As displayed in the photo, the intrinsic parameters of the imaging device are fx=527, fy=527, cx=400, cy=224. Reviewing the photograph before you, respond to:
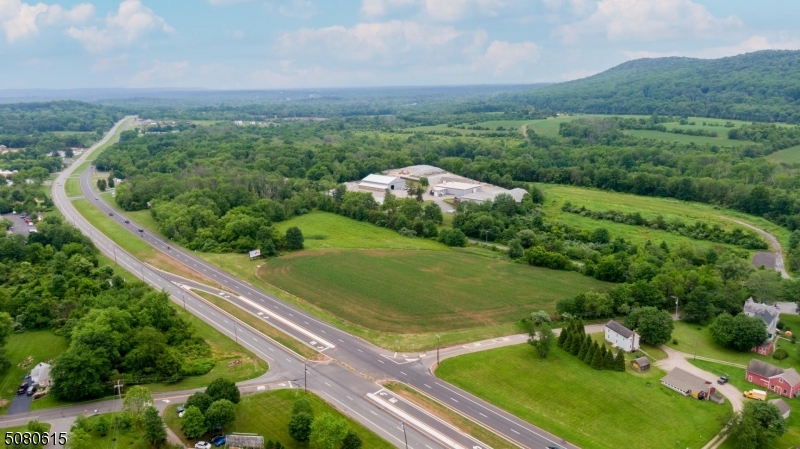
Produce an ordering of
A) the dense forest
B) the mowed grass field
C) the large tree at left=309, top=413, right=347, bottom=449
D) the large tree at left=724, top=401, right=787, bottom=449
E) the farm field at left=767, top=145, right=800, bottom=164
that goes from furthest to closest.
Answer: the farm field at left=767, top=145, right=800, bottom=164 < the mowed grass field < the dense forest < the large tree at left=724, top=401, right=787, bottom=449 < the large tree at left=309, top=413, right=347, bottom=449

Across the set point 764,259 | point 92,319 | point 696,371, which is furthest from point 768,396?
point 92,319

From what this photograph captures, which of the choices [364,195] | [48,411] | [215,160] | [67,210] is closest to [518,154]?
[364,195]

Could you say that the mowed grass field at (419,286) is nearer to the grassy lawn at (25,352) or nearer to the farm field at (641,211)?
the grassy lawn at (25,352)

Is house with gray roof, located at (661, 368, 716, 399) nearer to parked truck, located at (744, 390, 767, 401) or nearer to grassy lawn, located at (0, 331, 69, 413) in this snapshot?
parked truck, located at (744, 390, 767, 401)

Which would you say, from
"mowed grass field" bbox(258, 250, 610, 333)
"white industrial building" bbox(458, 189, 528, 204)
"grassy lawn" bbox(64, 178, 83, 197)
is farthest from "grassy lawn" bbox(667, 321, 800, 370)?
"grassy lawn" bbox(64, 178, 83, 197)

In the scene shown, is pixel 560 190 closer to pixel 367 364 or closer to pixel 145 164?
pixel 367 364

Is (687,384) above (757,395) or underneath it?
above

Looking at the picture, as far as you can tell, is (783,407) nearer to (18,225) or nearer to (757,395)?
(757,395)

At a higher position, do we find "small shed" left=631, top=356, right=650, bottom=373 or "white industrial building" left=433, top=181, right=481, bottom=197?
"white industrial building" left=433, top=181, right=481, bottom=197

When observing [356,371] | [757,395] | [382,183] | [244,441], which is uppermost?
[382,183]
